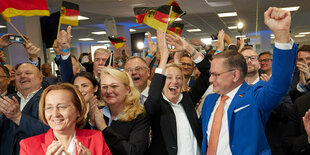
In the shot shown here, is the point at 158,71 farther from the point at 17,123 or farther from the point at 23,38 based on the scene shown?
the point at 23,38

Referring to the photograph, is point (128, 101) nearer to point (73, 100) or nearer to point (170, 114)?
point (170, 114)

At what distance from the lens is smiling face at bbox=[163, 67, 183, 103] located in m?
2.33

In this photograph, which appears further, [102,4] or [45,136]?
[102,4]

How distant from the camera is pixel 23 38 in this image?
304 centimetres

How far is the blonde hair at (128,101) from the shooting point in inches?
78.9

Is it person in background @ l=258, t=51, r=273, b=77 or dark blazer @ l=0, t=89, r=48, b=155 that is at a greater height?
person in background @ l=258, t=51, r=273, b=77

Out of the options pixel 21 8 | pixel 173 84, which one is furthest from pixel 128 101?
pixel 21 8

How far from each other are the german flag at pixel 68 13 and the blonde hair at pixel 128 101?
1.80 metres

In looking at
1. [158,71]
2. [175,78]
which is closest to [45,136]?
[158,71]

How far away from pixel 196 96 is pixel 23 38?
6.22ft

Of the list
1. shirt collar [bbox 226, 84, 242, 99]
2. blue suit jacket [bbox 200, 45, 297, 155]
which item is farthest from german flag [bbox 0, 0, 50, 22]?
blue suit jacket [bbox 200, 45, 297, 155]

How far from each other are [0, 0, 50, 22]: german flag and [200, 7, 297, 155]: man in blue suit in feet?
7.28

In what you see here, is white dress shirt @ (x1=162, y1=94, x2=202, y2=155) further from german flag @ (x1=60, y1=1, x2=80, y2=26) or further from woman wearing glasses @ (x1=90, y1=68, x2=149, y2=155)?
german flag @ (x1=60, y1=1, x2=80, y2=26)

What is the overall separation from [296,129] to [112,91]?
4.66 feet
